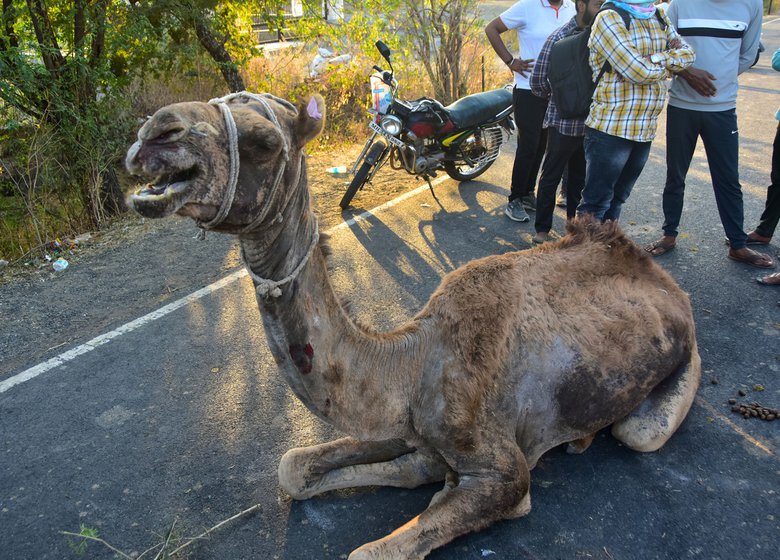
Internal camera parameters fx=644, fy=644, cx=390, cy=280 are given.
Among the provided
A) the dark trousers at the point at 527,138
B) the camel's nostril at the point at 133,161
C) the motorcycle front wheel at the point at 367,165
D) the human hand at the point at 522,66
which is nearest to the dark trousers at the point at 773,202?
the dark trousers at the point at 527,138

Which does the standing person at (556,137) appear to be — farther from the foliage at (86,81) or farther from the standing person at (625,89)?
the foliage at (86,81)

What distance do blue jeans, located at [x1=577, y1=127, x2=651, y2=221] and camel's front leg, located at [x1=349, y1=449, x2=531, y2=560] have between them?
282 centimetres

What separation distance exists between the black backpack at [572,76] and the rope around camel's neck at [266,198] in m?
3.56

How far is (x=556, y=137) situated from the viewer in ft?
18.9

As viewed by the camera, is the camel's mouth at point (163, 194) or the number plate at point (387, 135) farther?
the number plate at point (387, 135)

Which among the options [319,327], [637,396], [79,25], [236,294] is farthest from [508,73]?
[319,327]

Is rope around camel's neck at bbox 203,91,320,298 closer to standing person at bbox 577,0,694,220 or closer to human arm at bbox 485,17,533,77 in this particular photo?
standing person at bbox 577,0,694,220

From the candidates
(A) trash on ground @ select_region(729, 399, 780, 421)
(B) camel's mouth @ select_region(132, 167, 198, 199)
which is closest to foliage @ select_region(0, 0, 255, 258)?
(B) camel's mouth @ select_region(132, 167, 198, 199)

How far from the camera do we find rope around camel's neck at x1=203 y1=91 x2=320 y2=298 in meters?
2.08

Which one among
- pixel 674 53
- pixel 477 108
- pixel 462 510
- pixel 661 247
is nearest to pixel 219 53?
pixel 477 108

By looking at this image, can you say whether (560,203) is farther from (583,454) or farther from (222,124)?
(222,124)

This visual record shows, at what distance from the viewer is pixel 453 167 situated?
7977 mm

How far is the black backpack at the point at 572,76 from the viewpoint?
5215 millimetres

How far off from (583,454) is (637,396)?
0.47 m
